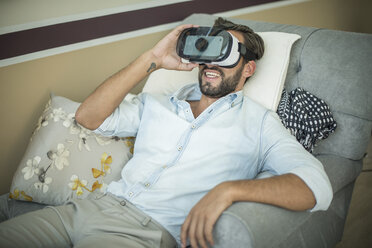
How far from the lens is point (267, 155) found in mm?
1212

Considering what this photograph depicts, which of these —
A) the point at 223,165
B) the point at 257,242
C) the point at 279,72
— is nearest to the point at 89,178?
the point at 223,165

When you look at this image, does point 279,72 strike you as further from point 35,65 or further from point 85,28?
point 35,65

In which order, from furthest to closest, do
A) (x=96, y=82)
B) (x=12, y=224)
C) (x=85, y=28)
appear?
(x=96, y=82), (x=85, y=28), (x=12, y=224)

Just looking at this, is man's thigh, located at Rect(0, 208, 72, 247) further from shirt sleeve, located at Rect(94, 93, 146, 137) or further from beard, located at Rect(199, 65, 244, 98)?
beard, located at Rect(199, 65, 244, 98)

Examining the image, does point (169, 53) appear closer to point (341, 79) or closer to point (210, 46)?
point (210, 46)

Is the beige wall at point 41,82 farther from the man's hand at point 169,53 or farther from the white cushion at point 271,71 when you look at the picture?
the white cushion at point 271,71

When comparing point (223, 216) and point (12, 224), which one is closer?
point (223, 216)

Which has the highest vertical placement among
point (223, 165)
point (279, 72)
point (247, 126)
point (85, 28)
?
point (85, 28)

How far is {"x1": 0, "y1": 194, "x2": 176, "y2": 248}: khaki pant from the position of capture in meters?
1.10

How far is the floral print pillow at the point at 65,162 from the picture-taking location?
1.40 metres

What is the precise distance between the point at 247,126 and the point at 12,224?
88 cm

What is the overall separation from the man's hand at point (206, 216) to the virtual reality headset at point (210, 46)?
49 cm

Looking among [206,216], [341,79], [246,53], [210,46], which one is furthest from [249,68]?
[206,216]

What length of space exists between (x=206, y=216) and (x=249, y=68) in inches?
28.5
